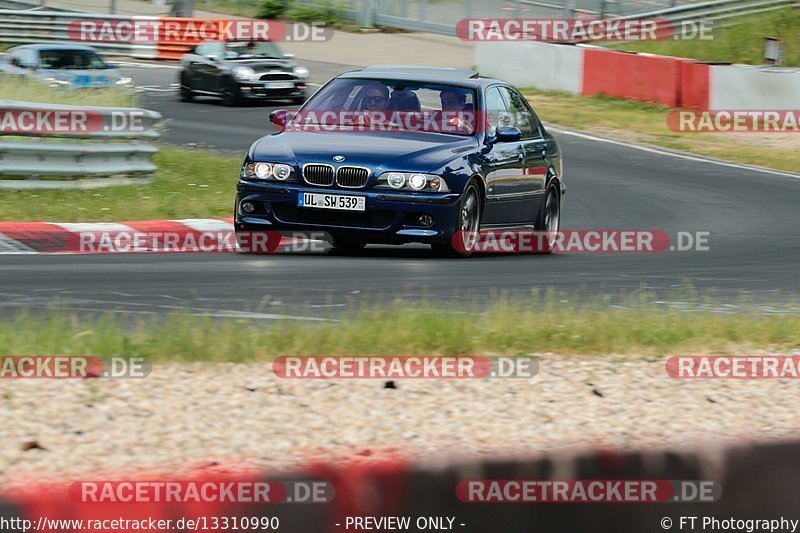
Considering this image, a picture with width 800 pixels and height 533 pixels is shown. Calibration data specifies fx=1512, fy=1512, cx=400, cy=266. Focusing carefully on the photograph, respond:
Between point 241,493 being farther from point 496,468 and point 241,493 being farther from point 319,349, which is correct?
point 319,349

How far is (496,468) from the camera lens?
4.55 m

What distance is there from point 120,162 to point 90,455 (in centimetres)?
1022

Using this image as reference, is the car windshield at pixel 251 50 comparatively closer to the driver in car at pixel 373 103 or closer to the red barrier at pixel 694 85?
the red barrier at pixel 694 85

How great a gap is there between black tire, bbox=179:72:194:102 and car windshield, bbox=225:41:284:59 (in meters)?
0.98

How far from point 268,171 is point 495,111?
2289mm

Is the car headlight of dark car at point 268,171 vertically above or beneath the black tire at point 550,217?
above

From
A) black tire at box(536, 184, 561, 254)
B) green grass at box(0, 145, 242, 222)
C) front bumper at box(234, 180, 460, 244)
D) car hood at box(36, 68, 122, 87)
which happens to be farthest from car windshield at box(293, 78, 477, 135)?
car hood at box(36, 68, 122, 87)

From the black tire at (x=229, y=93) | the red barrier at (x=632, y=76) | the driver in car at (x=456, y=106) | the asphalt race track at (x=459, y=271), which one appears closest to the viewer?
the asphalt race track at (x=459, y=271)

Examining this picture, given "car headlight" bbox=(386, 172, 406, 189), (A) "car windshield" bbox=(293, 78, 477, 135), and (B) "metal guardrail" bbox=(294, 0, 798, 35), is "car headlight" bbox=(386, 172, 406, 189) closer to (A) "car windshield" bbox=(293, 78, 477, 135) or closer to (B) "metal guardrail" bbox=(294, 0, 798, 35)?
(A) "car windshield" bbox=(293, 78, 477, 135)

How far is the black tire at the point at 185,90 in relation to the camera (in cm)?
2889

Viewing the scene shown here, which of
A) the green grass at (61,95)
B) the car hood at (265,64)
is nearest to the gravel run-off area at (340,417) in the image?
the green grass at (61,95)

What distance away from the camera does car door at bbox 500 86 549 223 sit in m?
13.1

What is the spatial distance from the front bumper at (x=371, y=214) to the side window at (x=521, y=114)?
81.4 inches

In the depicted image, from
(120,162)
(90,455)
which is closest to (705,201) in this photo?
(120,162)
